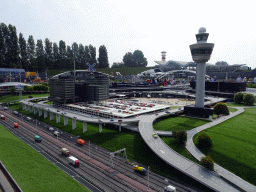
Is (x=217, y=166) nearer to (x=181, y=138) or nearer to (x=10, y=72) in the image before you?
(x=181, y=138)

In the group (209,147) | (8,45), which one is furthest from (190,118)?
(8,45)

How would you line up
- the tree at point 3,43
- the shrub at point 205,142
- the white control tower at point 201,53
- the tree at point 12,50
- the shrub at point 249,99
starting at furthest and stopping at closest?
1. the tree at point 12,50
2. the tree at point 3,43
3. the shrub at point 249,99
4. the white control tower at point 201,53
5. the shrub at point 205,142

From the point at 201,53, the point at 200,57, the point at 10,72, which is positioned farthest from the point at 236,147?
the point at 10,72

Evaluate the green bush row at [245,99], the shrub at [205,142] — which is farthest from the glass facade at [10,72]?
the green bush row at [245,99]

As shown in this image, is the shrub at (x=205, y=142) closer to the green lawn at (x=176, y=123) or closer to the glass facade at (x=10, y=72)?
the green lawn at (x=176, y=123)

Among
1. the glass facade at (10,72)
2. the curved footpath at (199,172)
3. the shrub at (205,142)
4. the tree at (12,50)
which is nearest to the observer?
the curved footpath at (199,172)
